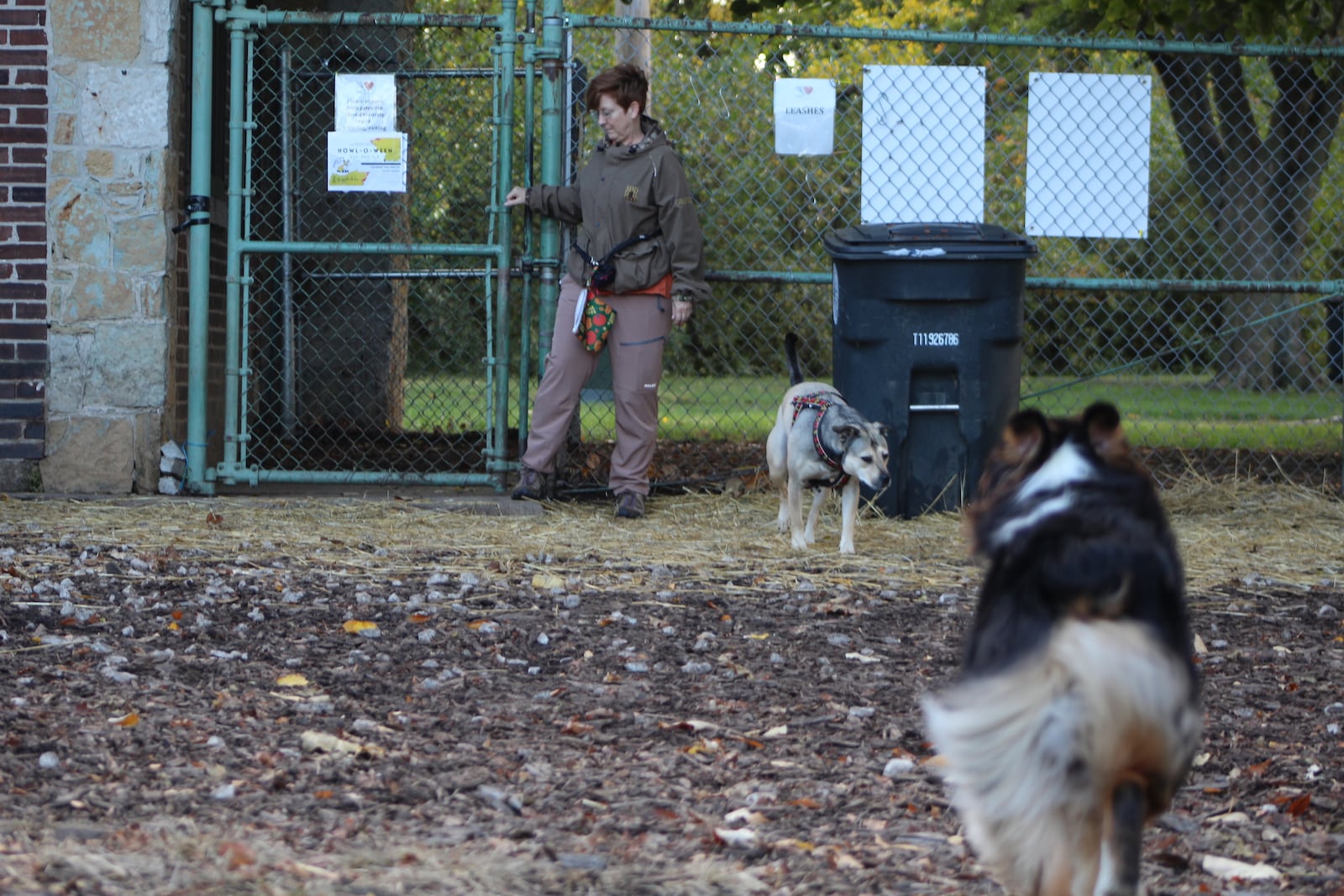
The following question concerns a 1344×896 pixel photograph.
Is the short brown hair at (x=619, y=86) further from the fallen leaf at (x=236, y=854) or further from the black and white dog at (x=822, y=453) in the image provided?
the fallen leaf at (x=236, y=854)

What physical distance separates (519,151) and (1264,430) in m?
7.44

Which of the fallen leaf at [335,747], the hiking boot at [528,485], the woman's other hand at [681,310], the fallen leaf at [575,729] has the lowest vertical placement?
the fallen leaf at [575,729]

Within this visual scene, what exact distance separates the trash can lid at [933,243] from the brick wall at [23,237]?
3997mm

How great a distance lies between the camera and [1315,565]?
20.2ft

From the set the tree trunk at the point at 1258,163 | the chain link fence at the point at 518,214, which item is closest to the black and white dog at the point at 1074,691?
the chain link fence at the point at 518,214

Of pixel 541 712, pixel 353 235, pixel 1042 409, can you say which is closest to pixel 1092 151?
pixel 1042 409

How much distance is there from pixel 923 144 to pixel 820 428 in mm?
1830

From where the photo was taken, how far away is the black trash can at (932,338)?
6.93m

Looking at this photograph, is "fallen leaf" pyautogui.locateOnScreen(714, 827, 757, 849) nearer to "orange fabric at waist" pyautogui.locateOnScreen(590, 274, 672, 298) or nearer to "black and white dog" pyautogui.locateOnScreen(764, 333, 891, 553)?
"black and white dog" pyautogui.locateOnScreen(764, 333, 891, 553)

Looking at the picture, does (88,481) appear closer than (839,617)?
No

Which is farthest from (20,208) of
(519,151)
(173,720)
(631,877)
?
(631,877)

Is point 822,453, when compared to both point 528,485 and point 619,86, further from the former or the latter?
point 619,86

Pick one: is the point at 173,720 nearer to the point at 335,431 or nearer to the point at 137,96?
the point at 137,96

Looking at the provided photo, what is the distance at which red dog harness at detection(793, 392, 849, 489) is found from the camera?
20.9ft
